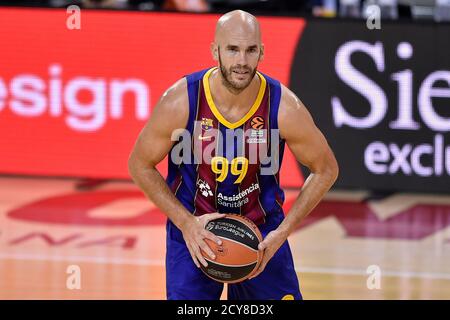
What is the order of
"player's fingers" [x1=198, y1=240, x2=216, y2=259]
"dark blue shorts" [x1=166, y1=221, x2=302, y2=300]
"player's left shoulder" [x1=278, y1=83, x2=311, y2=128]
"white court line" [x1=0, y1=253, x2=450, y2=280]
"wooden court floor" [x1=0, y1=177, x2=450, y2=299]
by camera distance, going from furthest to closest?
"white court line" [x1=0, y1=253, x2=450, y2=280] → "wooden court floor" [x1=0, y1=177, x2=450, y2=299] → "dark blue shorts" [x1=166, y1=221, x2=302, y2=300] → "player's left shoulder" [x1=278, y1=83, x2=311, y2=128] → "player's fingers" [x1=198, y1=240, x2=216, y2=259]

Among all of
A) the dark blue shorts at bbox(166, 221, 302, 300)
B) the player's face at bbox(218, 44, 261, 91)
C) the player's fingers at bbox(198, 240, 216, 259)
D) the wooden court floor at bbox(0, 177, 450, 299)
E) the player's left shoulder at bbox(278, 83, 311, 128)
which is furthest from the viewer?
the wooden court floor at bbox(0, 177, 450, 299)

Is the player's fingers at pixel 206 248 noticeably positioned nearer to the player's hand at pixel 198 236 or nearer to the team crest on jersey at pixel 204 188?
the player's hand at pixel 198 236

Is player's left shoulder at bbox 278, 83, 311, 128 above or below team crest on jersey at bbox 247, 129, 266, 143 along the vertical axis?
above

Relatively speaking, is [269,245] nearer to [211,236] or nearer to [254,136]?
[211,236]

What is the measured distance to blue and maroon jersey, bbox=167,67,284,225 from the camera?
19.2 ft

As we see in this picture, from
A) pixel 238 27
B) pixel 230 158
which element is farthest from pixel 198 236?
pixel 238 27

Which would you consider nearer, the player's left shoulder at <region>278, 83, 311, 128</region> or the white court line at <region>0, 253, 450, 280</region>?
the player's left shoulder at <region>278, 83, 311, 128</region>

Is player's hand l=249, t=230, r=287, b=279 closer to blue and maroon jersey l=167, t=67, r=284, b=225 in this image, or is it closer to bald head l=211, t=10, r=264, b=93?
blue and maroon jersey l=167, t=67, r=284, b=225

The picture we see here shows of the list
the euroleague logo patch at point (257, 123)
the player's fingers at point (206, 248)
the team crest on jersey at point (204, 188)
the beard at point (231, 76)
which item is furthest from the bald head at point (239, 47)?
the player's fingers at point (206, 248)

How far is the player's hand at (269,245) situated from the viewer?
19.0 ft

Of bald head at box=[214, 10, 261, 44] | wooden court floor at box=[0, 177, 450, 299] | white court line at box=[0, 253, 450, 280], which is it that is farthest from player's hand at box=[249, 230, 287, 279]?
white court line at box=[0, 253, 450, 280]

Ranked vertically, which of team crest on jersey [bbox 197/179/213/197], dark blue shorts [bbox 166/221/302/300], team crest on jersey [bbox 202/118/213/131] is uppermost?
team crest on jersey [bbox 202/118/213/131]
